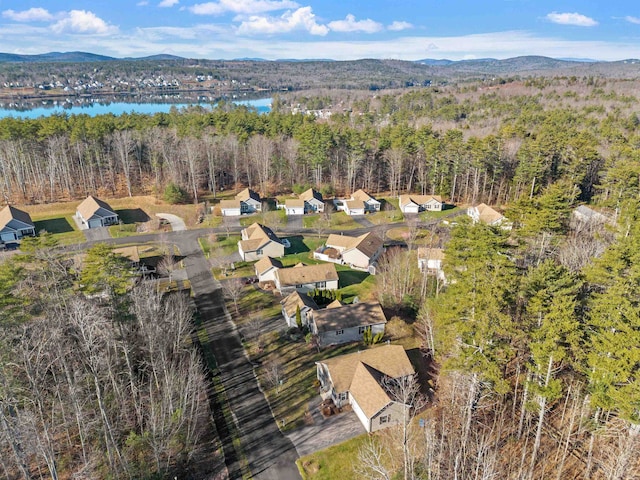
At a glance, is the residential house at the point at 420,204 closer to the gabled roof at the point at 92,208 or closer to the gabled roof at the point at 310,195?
the gabled roof at the point at 310,195

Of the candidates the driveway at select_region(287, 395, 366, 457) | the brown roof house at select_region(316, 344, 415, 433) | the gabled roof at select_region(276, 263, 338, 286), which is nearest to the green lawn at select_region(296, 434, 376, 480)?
the driveway at select_region(287, 395, 366, 457)

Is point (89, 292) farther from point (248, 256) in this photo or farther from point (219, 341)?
point (248, 256)

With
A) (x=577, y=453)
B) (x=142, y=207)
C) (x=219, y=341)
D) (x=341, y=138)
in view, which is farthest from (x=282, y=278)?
(x=341, y=138)

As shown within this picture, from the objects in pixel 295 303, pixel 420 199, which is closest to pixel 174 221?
pixel 295 303

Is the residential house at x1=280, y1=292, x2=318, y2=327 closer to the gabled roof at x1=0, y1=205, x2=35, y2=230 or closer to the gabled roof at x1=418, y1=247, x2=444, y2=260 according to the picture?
the gabled roof at x1=418, y1=247, x2=444, y2=260

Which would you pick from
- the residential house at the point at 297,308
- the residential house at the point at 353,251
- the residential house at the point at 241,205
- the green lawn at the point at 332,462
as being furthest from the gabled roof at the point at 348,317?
the residential house at the point at 241,205
